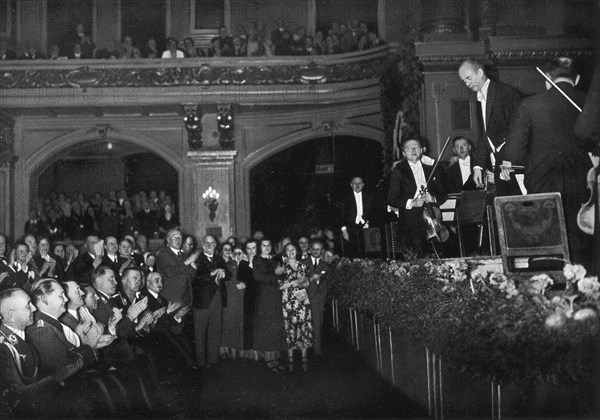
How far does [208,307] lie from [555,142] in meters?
4.45

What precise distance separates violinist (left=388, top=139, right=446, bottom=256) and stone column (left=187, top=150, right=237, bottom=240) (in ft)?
30.3

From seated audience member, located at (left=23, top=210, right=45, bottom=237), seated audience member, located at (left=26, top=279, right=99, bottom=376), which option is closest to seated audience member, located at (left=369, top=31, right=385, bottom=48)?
seated audience member, located at (left=23, top=210, right=45, bottom=237)

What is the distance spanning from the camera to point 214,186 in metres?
17.4

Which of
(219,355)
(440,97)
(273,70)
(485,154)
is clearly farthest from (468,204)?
(273,70)

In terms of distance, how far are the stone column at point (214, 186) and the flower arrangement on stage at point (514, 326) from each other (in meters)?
11.8

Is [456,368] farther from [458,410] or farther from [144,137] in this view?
[144,137]

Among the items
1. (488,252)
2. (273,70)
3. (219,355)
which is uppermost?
(273,70)

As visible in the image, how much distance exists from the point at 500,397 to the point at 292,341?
4199 millimetres

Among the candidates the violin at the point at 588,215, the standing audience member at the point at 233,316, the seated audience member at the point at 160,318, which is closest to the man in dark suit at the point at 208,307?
the standing audience member at the point at 233,316

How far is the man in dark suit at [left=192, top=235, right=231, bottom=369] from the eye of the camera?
8867 mm

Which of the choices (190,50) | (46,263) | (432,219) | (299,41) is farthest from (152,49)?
(432,219)

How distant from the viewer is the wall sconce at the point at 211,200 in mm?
17172

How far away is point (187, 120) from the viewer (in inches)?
667

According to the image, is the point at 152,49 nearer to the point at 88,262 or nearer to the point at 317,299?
the point at 88,262
